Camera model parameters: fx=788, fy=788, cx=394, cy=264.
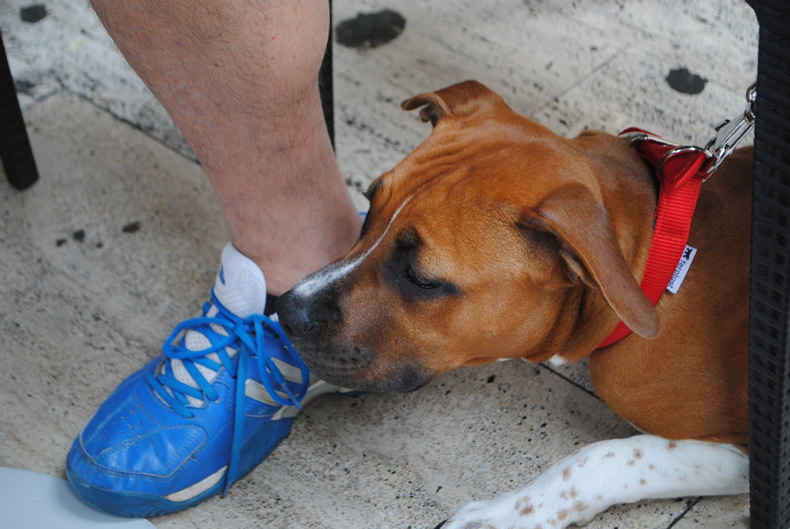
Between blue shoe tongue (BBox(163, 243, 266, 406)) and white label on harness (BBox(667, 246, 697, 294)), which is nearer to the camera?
white label on harness (BBox(667, 246, 697, 294))

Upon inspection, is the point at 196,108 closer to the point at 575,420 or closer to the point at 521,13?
the point at 575,420

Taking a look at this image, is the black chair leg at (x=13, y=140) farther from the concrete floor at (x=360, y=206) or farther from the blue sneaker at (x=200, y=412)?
the blue sneaker at (x=200, y=412)

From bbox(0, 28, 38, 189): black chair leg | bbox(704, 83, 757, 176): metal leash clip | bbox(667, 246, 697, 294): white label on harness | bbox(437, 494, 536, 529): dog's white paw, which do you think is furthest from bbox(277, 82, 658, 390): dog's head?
bbox(0, 28, 38, 189): black chair leg

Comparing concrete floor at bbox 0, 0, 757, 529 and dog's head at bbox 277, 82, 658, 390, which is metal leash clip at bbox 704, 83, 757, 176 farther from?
concrete floor at bbox 0, 0, 757, 529

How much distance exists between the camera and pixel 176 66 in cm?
183

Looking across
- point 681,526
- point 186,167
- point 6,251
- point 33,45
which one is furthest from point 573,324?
point 33,45

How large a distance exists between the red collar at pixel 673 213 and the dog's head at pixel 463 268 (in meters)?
0.08

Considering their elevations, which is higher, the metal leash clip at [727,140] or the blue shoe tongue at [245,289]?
the metal leash clip at [727,140]

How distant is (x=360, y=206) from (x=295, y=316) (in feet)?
3.64

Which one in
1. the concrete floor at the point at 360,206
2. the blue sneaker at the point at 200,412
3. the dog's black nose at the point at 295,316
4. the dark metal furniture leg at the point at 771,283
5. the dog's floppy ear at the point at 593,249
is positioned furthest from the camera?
the concrete floor at the point at 360,206

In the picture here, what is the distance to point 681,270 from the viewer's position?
1.88 m

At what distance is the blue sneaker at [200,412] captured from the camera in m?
2.02

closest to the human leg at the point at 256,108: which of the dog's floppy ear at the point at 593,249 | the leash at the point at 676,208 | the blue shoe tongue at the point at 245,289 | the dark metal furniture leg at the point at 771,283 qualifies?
the blue shoe tongue at the point at 245,289

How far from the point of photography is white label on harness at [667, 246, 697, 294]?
6.14 feet
